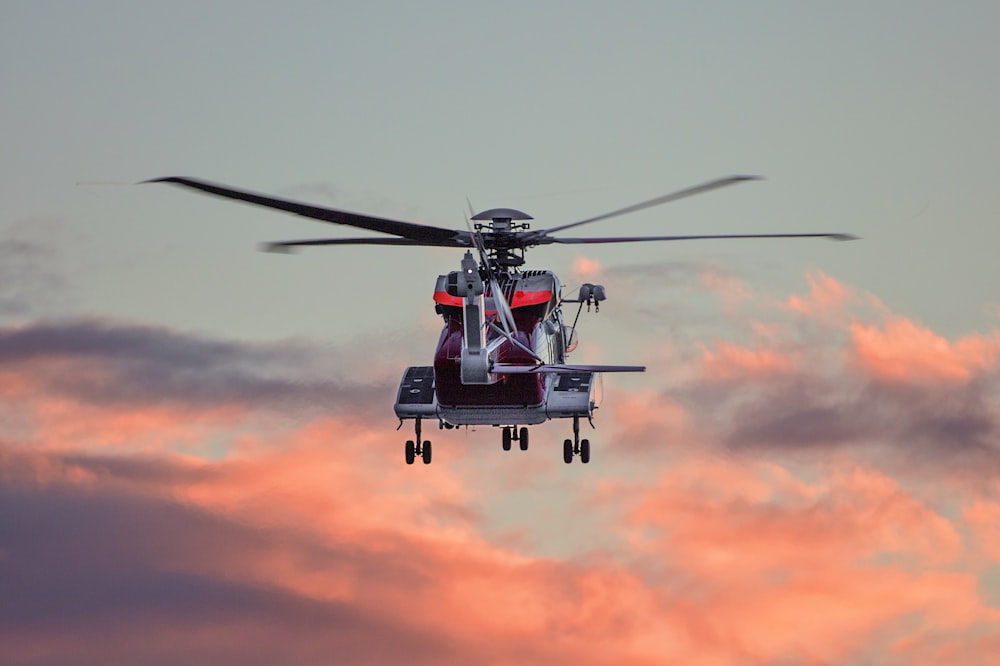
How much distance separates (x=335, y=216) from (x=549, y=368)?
10167 mm

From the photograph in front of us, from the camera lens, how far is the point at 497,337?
78.9 m

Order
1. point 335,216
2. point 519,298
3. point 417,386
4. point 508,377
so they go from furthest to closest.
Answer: point 417,386
point 519,298
point 508,377
point 335,216

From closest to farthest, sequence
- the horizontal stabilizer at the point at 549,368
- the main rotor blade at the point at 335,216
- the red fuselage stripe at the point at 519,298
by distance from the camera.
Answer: the main rotor blade at the point at 335,216 → the horizontal stabilizer at the point at 549,368 → the red fuselage stripe at the point at 519,298

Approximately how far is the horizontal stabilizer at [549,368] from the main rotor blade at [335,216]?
230 inches

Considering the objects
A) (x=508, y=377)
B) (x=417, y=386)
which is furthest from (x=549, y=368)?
(x=417, y=386)

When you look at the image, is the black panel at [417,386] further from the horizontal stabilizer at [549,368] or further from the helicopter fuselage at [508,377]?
the horizontal stabilizer at [549,368]

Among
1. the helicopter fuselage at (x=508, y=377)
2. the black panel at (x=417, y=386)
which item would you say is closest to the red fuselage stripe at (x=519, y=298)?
the helicopter fuselage at (x=508, y=377)

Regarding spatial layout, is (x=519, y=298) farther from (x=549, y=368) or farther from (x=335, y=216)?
(x=335, y=216)

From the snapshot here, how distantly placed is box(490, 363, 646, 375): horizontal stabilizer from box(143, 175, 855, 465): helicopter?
0.12 ft

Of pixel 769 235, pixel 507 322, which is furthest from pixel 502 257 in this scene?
pixel 769 235

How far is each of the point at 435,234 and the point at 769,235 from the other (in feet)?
42.6

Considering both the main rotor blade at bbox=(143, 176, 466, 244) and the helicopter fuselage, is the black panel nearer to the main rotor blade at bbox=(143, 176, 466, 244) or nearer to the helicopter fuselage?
the helicopter fuselage

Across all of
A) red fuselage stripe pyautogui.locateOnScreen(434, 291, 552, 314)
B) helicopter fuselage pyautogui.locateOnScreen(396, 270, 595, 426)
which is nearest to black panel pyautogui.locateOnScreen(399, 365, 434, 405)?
helicopter fuselage pyautogui.locateOnScreen(396, 270, 595, 426)

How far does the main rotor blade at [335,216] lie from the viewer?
223 feet
